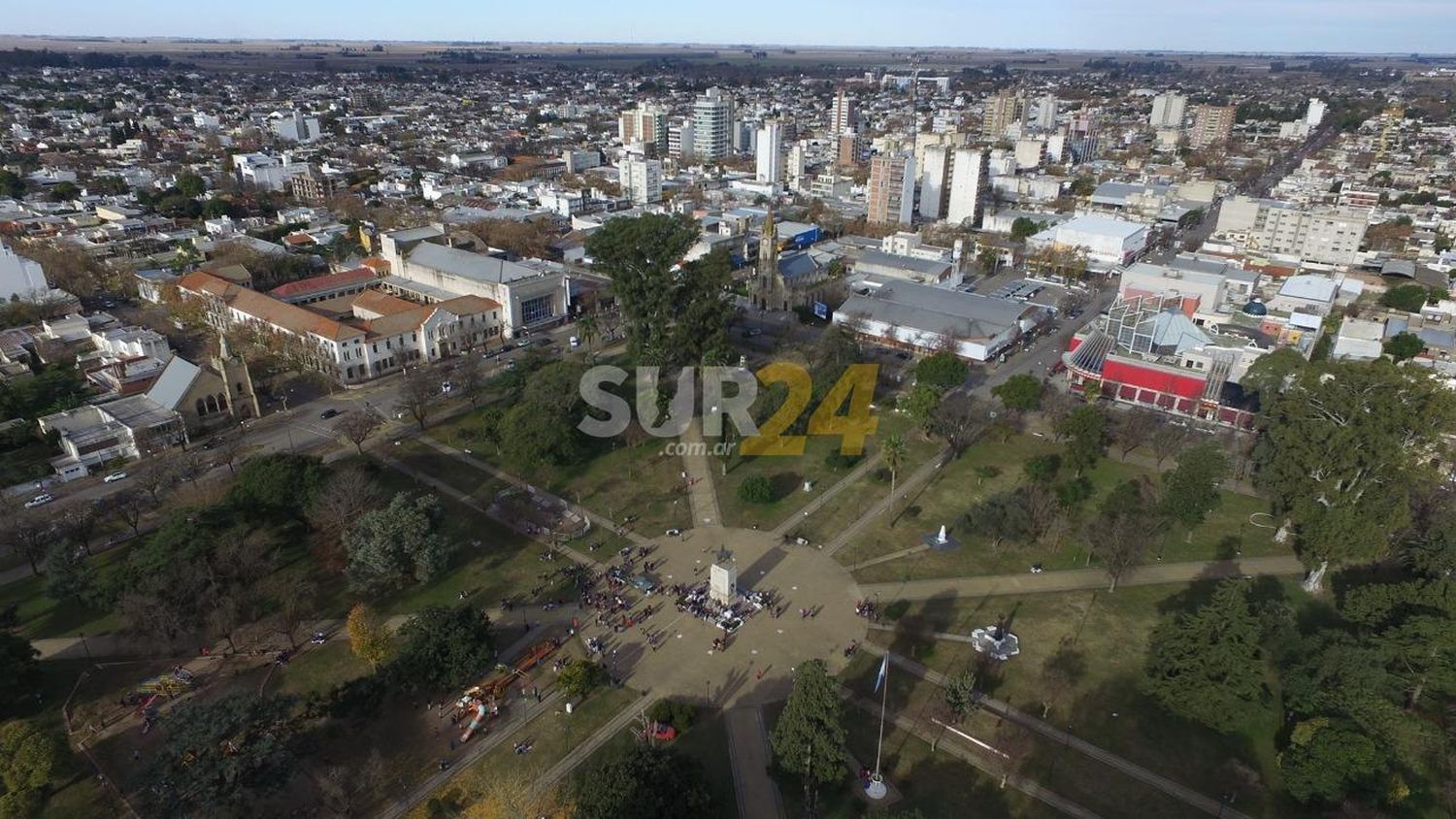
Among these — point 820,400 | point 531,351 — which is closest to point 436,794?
point 820,400

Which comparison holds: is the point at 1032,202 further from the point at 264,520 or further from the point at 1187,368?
the point at 264,520

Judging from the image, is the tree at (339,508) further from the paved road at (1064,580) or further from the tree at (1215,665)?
the tree at (1215,665)

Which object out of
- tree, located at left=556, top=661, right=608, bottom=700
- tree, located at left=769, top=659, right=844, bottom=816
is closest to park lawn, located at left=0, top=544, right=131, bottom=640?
tree, located at left=556, top=661, right=608, bottom=700

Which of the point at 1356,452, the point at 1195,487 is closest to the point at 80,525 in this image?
the point at 1195,487

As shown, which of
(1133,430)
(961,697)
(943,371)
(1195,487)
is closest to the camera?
(961,697)

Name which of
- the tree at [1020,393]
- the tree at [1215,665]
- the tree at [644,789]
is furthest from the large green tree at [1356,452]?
the tree at [644,789]

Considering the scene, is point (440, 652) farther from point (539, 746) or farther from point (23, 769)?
point (23, 769)

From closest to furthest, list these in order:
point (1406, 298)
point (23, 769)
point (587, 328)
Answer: point (23, 769), point (587, 328), point (1406, 298)
